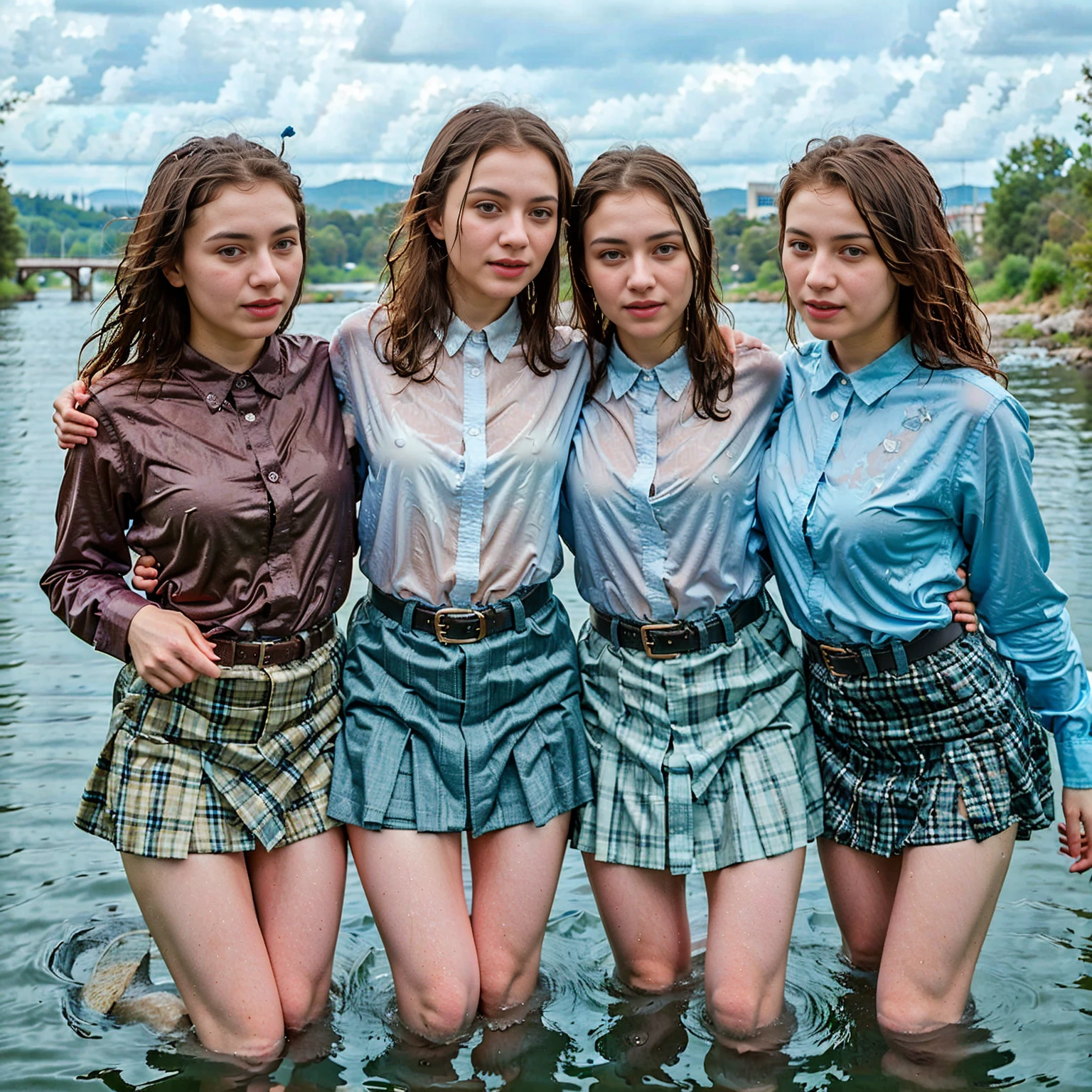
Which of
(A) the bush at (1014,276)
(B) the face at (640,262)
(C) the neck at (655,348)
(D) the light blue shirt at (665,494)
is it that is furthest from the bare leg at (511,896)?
(A) the bush at (1014,276)

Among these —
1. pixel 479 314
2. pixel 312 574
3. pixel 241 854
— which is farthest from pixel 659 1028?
pixel 479 314

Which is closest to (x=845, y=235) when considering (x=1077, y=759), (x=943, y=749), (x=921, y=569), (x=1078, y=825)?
(x=921, y=569)

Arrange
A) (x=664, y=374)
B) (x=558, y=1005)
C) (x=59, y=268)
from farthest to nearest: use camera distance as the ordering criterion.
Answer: (x=59, y=268), (x=558, y=1005), (x=664, y=374)

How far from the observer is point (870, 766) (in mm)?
3877

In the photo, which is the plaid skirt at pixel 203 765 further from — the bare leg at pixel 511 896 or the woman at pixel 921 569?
the woman at pixel 921 569

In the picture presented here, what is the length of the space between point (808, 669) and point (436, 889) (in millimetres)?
1241

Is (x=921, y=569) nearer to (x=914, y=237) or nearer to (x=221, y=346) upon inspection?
(x=914, y=237)

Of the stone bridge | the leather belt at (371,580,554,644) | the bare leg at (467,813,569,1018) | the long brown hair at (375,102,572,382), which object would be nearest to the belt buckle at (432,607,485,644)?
the leather belt at (371,580,554,644)

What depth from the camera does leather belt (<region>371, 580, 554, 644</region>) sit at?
378 centimetres

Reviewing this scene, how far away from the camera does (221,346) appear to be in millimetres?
3818

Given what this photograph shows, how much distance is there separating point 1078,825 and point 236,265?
2753mm

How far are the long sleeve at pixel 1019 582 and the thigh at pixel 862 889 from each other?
60cm

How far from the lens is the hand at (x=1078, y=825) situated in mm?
3738

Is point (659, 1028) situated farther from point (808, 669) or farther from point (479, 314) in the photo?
point (479, 314)
